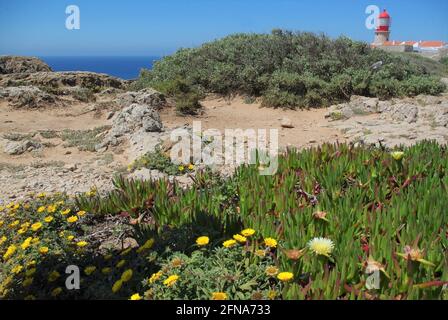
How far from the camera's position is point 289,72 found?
1205 centimetres

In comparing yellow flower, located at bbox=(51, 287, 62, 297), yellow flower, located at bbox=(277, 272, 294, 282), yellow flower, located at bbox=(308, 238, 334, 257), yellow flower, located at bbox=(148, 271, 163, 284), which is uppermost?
yellow flower, located at bbox=(308, 238, 334, 257)

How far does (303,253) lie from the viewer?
8.05 ft

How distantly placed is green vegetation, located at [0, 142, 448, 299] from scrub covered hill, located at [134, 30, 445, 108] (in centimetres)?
623

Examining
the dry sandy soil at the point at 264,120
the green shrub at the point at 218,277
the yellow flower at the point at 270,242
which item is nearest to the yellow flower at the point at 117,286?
the green shrub at the point at 218,277

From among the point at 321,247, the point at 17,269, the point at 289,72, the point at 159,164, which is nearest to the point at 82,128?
the point at 159,164

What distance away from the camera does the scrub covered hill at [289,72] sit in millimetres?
10789

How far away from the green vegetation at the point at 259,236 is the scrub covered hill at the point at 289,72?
623 centimetres

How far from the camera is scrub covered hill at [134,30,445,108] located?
10.8 meters

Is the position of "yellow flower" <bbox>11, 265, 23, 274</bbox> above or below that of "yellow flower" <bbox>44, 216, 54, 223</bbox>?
below

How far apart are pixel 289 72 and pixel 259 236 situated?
9.70 meters

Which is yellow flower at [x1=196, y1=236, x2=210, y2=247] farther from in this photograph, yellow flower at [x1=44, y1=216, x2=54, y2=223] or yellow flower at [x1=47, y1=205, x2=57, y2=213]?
yellow flower at [x1=47, y1=205, x2=57, y2=213]

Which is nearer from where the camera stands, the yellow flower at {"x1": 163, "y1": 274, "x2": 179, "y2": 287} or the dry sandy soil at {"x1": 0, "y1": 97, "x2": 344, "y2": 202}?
the yellow flower at {"x1": 163, "y1": 274, "x2": 179, "y2": 287}

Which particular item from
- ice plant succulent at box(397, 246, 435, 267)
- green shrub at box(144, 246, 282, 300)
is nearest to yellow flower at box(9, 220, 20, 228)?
green shrub at box(144, 246, 282, 300)
